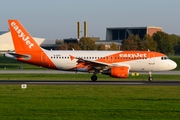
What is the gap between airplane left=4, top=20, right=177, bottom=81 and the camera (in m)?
33.2

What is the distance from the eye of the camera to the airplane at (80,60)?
33.2 meters

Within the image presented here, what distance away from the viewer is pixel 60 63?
33406 mm

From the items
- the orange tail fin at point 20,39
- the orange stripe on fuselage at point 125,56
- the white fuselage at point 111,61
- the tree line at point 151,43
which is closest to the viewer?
the white fuselage at point 111,61

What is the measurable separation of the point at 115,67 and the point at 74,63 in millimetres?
4843

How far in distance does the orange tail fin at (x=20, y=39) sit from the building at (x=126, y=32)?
105767 millimetres

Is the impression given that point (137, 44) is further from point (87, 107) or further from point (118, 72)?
point (87, 107)

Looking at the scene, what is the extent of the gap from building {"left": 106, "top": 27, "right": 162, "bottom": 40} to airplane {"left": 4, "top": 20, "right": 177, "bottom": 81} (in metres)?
102

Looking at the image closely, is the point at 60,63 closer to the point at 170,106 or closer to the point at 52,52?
the point at 52,52

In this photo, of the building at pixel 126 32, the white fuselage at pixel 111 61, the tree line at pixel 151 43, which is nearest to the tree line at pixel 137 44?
the tree line at pixel 151 43

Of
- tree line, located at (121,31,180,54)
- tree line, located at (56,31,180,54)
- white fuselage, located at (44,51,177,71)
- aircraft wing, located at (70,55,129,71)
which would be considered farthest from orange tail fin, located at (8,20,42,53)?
tree line, located at (121,31,180,54)

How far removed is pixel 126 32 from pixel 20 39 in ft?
362

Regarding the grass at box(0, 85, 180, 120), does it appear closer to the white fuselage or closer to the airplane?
the airplane

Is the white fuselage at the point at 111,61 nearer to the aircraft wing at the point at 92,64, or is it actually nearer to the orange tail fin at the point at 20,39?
the aircraft wing at the point at 92,64

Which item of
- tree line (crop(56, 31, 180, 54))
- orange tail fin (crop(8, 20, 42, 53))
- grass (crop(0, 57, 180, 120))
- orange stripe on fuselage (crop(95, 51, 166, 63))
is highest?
tree line (crop(56, 31, 180, 54))
